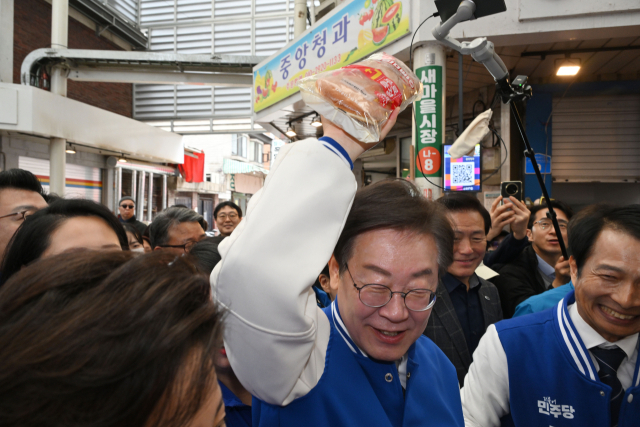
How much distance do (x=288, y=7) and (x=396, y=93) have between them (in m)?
12.2

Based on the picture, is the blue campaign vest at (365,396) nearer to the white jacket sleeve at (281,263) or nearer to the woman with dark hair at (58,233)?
the white jacket sleeve at (281,263)

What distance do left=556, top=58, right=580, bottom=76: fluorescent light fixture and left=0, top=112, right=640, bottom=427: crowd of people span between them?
5144 millimetres

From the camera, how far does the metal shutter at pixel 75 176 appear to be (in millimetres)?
9258

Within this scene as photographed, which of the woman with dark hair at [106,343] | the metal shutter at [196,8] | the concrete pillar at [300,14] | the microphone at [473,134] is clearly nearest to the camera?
the woman with dark hair at [106,343]

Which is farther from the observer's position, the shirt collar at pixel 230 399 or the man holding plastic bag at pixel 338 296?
the shirt collar at pixel 230 399

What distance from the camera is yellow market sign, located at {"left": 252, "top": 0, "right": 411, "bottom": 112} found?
489 cm

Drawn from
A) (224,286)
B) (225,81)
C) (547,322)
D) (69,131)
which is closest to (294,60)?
(225,81)

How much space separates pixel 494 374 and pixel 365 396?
2.30 feet

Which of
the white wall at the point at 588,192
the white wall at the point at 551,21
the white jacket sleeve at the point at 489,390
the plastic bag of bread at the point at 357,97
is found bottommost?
the white jacket sleeve at the point at 489,390

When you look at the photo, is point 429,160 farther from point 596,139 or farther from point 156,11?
point 156,11

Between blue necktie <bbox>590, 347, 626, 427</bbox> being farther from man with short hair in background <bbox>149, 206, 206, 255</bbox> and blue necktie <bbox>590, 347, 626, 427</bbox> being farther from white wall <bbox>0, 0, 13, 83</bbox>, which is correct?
white wall <bbox>0, 0, 13, 83</bbox>

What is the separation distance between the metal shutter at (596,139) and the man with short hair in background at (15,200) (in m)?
7.58

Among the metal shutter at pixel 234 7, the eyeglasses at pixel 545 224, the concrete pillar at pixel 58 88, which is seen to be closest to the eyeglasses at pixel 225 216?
the eyeglasses at pixel 545 224

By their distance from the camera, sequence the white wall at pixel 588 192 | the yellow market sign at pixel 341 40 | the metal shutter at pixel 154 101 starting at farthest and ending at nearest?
the metal shutter at pixel 154 101 < the white wall at pixel 588 192 < the yellow market sign at pixel 341 40
